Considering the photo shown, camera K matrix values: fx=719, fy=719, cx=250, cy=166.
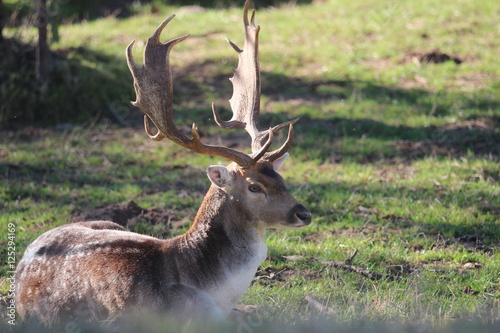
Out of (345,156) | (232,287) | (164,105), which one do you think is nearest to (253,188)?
(232,287)

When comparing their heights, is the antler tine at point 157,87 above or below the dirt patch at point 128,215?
above

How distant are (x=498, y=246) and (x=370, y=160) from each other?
2.85 metres

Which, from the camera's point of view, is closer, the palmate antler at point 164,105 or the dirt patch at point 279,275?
the palmate antler at point 164,105

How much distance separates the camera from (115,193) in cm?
877

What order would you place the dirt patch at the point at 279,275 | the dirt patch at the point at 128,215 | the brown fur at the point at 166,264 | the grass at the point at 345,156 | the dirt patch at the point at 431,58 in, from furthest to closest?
the dirt patch at the point at 431,58
the dirt patch at the point at 128,215
the dirt patch at the point at 279,275
the grass at the point at 345,156
the brown fur at the point at 166,264

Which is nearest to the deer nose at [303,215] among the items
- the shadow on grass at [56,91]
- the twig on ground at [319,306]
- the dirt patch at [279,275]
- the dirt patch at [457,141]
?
the twig on ground at [319,306]

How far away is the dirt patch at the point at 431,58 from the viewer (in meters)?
12.4

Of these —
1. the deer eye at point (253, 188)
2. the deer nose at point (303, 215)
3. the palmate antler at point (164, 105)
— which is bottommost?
the deer nose at point (303, 215)

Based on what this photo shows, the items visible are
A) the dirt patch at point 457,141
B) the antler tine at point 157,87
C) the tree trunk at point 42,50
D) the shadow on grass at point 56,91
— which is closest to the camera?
the antler tine at point 157,87

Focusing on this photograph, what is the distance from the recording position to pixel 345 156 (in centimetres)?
984

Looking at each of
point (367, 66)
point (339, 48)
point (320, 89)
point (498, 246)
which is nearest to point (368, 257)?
point (498, 246)

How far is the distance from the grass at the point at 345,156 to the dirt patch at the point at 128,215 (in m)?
0.22

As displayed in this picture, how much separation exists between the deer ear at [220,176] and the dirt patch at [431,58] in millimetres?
7972

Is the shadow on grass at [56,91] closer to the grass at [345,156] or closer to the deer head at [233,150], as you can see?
the grass at [345,156]
